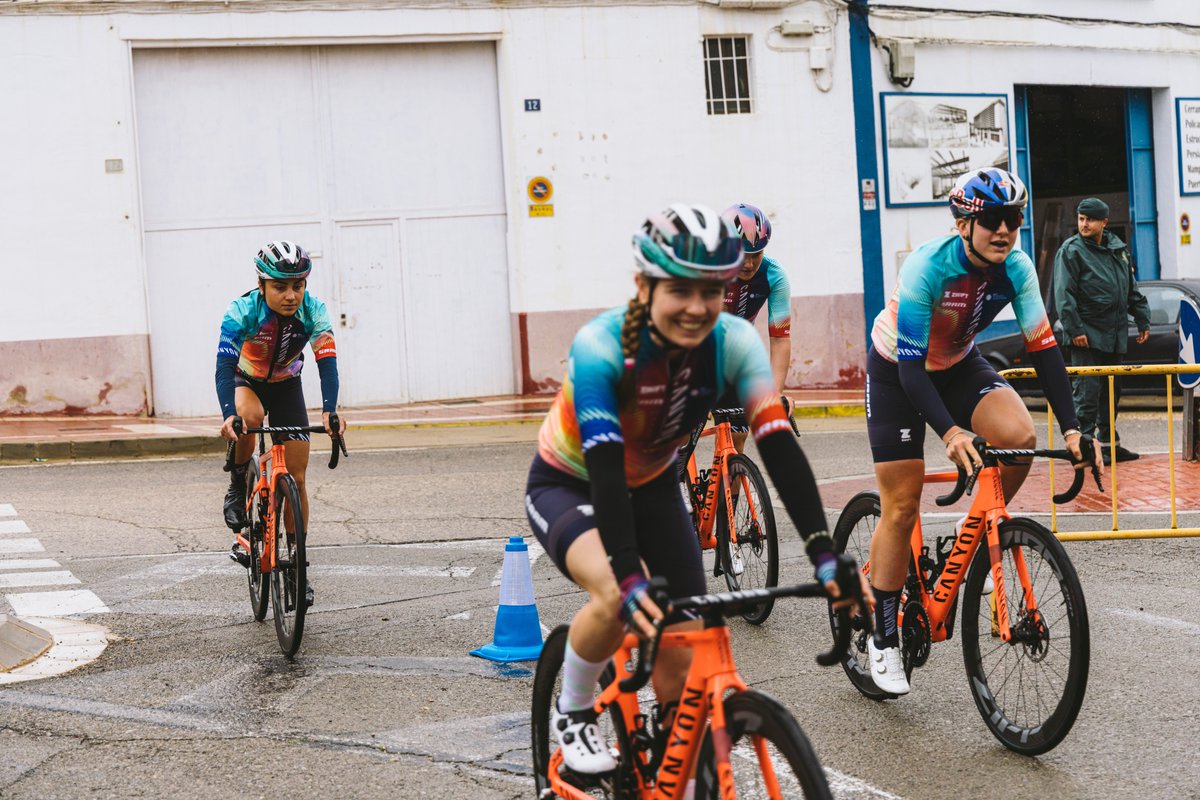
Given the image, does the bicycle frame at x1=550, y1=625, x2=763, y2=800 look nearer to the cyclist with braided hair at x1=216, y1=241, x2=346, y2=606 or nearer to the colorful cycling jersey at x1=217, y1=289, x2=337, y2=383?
the cyclist with braided hair at x1=216, y1=241, x2=346, y2=606

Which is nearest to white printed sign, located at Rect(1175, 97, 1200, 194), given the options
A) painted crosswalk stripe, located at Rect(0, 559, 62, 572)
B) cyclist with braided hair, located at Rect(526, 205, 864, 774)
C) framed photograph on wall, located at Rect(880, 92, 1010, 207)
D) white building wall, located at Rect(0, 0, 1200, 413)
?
white building wall, located at Rect(0, 0, 1200, 413)

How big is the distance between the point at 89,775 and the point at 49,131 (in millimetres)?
15020

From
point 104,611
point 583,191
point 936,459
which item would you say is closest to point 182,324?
point 583,191

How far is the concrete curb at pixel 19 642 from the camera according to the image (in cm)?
722

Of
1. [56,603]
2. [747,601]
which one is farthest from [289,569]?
[747,601]

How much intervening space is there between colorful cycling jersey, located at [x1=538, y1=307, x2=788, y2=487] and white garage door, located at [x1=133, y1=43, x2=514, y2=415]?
53.2 ft

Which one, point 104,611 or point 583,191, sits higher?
point 583,191

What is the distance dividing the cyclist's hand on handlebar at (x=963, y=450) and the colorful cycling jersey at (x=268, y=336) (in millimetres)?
A: 3827

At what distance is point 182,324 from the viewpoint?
1972 cm

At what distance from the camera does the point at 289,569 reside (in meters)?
7.52

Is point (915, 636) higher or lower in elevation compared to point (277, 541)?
lower

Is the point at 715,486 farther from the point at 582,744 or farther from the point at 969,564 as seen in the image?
the point at 582,744

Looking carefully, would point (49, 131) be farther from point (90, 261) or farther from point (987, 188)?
point (987, 188)

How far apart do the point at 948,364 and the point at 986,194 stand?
789mm
